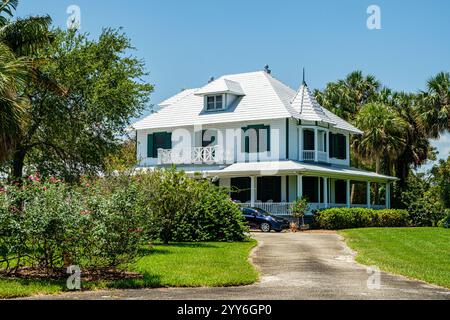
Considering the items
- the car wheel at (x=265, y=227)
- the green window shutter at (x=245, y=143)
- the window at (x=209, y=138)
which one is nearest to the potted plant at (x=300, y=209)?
the car wheel at (x=265, y=227)

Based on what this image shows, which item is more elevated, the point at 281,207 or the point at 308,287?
the point at 281,207

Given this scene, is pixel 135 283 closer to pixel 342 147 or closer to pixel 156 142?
pixel 156 142

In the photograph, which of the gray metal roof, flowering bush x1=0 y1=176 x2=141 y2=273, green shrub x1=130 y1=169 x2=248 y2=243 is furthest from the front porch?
flowering bush x1=0 y1=176 x2=141 y2=273

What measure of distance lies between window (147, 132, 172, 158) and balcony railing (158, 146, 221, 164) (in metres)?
0.57

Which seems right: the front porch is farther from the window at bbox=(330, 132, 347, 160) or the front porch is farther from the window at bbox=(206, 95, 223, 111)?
the window at bbox=(206, 95, 223, 111)

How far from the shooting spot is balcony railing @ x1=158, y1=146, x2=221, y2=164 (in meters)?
38.7

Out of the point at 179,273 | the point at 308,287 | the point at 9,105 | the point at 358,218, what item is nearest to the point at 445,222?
the point at 358,218

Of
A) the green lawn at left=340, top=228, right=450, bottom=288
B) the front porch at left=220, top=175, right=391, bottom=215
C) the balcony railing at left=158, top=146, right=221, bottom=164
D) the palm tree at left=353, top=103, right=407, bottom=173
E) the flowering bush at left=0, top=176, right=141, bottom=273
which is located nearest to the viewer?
the flowering bush at left=0, top=176, right=141, bottom=273

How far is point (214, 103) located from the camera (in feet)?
133

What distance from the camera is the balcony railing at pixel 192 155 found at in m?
38.7

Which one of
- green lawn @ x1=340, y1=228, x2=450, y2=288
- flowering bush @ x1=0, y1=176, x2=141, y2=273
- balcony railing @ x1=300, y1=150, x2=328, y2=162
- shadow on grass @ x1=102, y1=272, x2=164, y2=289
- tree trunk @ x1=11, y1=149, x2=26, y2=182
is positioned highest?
balcony railing @ x1=300, y1=150, x2=328, y2=162

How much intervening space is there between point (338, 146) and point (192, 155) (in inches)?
358
